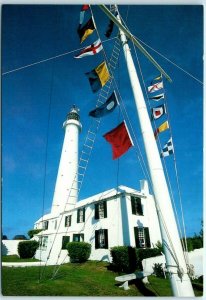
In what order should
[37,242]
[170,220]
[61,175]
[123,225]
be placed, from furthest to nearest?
[61,175], [37,242], [123,225], [170,220]

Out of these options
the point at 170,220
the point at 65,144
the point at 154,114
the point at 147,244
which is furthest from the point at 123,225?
the point at 65,144

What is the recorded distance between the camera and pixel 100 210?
48.6 feet

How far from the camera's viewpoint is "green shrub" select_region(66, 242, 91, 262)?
1420 centimetres

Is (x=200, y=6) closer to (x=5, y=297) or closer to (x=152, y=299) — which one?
(x=152, y=299)

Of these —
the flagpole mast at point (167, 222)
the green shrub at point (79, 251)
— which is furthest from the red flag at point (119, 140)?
the green shrub at point (79, 251)

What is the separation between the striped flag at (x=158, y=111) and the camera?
7.00 meters

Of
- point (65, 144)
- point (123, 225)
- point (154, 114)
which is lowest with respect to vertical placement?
point (123, 225)

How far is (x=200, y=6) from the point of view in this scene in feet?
18.8

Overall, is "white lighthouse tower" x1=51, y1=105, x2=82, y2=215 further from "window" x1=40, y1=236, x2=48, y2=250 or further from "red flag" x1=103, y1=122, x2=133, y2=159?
"red flag" x1=103, y1=122, x2=133, y2=159

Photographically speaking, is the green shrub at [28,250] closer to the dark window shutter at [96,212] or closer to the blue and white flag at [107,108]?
the dark window shutter at [96,212]

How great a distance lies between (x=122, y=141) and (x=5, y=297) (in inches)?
171

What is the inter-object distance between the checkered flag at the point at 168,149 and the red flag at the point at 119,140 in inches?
54.7

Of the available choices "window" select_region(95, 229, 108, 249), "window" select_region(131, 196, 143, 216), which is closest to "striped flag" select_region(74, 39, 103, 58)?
"window" select_region(131, 196, 143, 216)

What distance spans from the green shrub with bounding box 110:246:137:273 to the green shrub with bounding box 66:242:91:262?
2981mm
